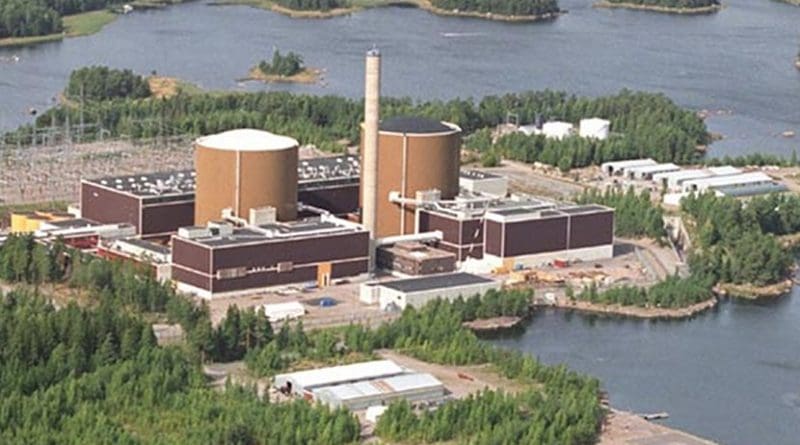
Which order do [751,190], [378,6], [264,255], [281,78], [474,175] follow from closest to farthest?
[264,255], [474,175], [751,190], [281,78], [378,6]

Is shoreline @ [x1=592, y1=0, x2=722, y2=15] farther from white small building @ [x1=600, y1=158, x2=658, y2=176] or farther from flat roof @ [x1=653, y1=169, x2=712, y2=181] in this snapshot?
flat roof @ [x1=653, y1=169, x2=712, y2=181]

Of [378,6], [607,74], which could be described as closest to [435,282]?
[607,74]

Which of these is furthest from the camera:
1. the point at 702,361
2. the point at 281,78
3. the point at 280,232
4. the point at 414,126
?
the point at 281,78

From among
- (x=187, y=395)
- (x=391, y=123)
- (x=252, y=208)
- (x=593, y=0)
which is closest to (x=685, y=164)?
(x=391, y=123)

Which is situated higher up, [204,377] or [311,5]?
[311,5]

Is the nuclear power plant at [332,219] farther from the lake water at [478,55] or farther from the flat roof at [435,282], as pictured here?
the lake water at [478,55]

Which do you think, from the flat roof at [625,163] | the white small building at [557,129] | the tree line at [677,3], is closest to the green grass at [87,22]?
the tree line at [677,3]

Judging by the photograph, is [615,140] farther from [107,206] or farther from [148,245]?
[148,245]

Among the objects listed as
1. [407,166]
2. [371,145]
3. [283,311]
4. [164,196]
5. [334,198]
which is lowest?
[283,311]
